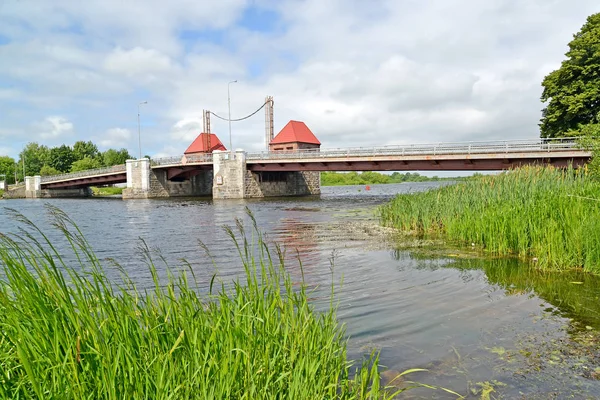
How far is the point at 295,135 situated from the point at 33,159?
236 ft

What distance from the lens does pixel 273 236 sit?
16.6 meters

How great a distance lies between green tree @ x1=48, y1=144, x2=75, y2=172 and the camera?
106 meters

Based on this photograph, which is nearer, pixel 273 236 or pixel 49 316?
pixel 49 316

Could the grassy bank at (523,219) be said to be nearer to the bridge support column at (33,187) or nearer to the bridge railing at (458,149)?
the bridge railing at (458,149)

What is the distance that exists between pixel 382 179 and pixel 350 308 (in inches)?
5553

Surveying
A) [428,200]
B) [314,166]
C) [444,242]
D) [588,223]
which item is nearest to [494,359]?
[588,223]

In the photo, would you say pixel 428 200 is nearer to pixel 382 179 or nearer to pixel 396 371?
pixel 396 371

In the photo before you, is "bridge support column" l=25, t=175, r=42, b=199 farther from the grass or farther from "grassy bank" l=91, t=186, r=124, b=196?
the grass

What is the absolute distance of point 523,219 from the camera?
10.1m

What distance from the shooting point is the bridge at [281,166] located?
1348 inches

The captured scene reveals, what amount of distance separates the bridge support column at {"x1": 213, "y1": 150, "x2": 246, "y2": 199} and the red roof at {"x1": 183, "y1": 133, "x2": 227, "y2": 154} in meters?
27.2

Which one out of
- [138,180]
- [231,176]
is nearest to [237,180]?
[231,176]

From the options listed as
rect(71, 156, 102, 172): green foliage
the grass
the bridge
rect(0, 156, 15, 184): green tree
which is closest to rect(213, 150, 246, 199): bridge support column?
the bridge

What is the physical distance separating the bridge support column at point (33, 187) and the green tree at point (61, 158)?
36087 millimetres
